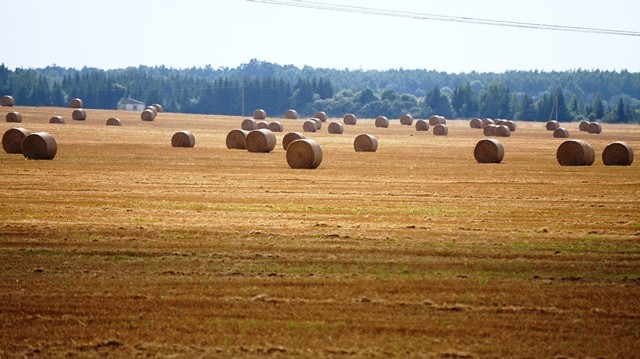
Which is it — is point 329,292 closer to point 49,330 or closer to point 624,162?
point 49,330

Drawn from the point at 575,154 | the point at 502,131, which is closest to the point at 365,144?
the point at 575,154

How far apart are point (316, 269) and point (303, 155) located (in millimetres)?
23643

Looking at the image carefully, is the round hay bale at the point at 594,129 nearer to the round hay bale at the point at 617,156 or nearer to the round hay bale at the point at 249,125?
the round hay bale at the point at 249,125

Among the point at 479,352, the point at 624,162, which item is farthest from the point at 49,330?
the point at 624,162

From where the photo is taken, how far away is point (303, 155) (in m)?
39.5

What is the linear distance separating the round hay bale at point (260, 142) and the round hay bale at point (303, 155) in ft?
35.5

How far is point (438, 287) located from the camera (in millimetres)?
14500

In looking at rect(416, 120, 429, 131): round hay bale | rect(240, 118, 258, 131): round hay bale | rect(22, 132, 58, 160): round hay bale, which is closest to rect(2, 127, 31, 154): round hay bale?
rect(22, 132, 58, 160): round hay bale

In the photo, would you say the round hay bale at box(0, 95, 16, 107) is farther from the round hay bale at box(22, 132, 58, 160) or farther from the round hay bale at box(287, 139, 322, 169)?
the round hay bale at box(287, 139, 322, 169)

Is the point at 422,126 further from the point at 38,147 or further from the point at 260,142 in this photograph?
the point at 38,147

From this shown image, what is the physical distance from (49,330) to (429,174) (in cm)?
2678

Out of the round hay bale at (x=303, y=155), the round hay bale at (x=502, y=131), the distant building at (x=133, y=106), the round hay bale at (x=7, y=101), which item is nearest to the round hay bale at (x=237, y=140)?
the round hay bale at (x=303, y=155)

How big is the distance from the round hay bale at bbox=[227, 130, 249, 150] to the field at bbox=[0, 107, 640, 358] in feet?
69.7

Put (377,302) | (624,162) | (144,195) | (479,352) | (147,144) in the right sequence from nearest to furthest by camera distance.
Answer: (479,352) → (377,302) → (144,195) → (624,162) → (147,144)
